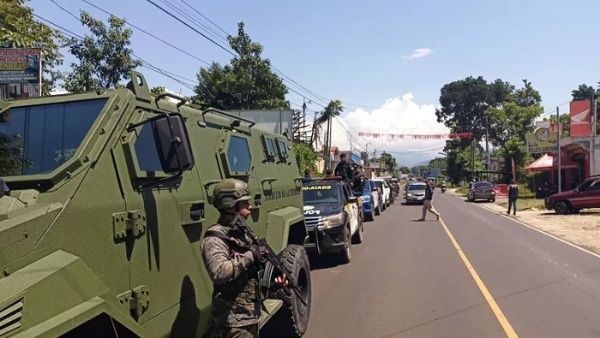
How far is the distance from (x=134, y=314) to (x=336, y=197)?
31.5ft

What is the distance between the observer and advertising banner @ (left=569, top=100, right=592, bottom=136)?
3575 centimetres

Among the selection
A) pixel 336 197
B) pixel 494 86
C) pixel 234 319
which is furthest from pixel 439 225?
pixel 494 86

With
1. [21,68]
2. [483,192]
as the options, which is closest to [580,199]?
[483,192]

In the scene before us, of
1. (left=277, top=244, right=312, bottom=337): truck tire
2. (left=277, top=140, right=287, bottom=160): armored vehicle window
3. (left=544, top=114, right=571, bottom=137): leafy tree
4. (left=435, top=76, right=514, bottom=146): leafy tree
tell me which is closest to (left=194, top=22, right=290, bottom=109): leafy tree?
(left=277, top=140, right=287, bottom=160): armored vehicle window

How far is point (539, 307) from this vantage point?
7.66 m

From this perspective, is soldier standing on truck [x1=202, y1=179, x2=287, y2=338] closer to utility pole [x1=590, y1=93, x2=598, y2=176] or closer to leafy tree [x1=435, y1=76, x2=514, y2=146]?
utility pole [x1=590, y1=93, x2=598, y2=176]

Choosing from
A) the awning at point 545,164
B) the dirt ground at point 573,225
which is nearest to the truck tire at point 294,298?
the dirt ground at point 573,225

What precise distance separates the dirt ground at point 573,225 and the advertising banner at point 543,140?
15750 mm

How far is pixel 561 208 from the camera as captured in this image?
27.0 metres

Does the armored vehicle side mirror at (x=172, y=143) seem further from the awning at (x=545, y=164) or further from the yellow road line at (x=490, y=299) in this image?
the awning at (x=545, y=164)

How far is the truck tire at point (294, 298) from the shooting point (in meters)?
5.64

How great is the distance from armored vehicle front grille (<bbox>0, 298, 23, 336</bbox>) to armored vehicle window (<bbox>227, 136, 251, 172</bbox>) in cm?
293

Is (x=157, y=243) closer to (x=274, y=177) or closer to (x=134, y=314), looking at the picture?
(x=134, y=314)

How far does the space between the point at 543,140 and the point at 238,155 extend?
43.2 metres
